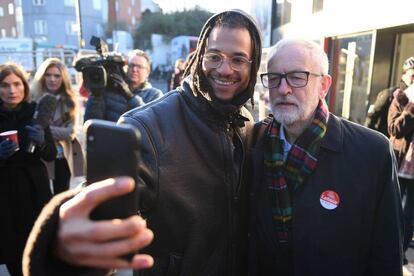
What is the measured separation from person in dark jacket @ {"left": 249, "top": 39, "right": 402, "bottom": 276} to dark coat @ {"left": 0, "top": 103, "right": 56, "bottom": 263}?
206 centimetres

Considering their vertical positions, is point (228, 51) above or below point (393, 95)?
above

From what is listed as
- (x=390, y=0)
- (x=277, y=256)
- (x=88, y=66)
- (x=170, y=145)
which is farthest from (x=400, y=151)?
(x=88, y=66)

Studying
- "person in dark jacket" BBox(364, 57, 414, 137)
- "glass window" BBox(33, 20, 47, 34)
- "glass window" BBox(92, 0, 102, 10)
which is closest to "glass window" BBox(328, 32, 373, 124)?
"person in dark jacket" BBox(364, 57, 414, 137)

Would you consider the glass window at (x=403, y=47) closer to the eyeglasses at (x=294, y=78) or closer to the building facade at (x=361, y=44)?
the building facade at (x=361, y=44)

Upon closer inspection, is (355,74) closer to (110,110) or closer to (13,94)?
(110,110)

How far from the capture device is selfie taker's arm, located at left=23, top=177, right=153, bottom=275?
63 cm

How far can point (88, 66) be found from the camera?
3.53 metres

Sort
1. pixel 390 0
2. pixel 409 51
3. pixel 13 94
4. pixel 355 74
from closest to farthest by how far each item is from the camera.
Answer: pixel 13 94, pixel 390 0, pixel 409 51, pixel 355 74

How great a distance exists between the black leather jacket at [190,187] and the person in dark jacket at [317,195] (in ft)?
0.52

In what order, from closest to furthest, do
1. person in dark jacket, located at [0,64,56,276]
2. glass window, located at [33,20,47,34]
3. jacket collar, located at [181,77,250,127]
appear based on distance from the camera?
jacket collar, located at [181,77,250,127]
person in dark jacket, located at [0,64,56,276]
glass window, located at [33,20,47,34]

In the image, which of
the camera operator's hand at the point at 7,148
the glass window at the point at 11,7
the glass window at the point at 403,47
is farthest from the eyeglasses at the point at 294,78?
the glass window at the point at 11,7

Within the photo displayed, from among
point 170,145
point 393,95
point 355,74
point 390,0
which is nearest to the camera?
point 170,145

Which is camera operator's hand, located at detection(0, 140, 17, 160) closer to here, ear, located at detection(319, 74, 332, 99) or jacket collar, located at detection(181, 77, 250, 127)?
jacket collar, located at detection(181, 77, 250, 127)

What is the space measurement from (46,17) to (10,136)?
45.3 metres
